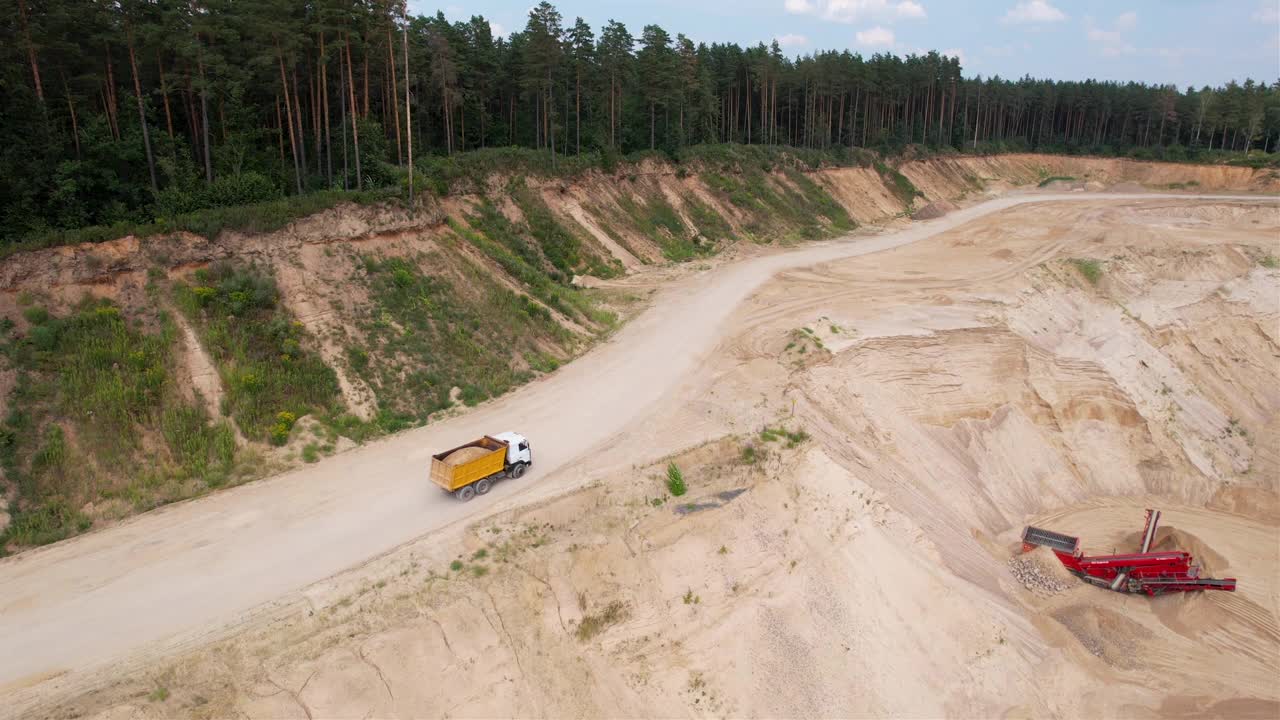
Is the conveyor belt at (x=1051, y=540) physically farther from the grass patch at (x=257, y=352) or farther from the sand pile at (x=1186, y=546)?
the grass patch at (x=257, y=352)

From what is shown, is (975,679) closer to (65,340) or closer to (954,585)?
(954,585)

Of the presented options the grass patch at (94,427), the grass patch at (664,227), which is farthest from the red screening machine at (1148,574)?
the grass patch at (664,227)

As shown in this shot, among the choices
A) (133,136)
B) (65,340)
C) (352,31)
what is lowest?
(65,340)

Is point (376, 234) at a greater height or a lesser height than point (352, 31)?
lesser

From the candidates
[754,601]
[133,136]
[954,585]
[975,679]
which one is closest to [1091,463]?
[954,585]

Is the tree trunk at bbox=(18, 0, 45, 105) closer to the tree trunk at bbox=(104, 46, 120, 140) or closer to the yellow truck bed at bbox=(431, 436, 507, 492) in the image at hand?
the tree trunk at bbox=(104, 46, 120, 140)

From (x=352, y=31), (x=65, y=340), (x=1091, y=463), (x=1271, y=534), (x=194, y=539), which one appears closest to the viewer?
(x=194, y=539)

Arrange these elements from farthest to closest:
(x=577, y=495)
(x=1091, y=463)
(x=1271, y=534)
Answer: (x=1091, y=463)
(x=1271, y=534)
(x=577, y=495)

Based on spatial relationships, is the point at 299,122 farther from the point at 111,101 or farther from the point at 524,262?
the point at 524,262
